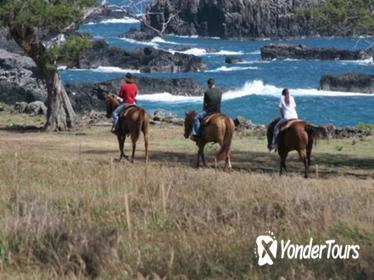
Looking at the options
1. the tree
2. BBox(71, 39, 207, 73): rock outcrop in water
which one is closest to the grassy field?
the tree

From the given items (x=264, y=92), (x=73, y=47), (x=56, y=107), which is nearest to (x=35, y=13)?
(x=73, y=47)

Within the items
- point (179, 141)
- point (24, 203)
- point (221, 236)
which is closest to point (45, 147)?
point (179, 141)

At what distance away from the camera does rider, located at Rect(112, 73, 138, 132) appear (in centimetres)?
2130

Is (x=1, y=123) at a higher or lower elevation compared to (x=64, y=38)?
lower

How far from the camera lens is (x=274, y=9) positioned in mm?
134625

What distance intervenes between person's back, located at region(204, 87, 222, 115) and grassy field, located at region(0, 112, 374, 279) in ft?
18.4

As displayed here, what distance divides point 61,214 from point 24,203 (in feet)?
2.04

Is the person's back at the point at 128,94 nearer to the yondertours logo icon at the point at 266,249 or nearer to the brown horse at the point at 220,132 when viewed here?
the brown horse at the point at 220,132

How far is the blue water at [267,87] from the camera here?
50000 mm

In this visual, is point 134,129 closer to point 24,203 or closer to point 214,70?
point 24,203

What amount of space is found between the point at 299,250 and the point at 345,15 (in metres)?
14.9

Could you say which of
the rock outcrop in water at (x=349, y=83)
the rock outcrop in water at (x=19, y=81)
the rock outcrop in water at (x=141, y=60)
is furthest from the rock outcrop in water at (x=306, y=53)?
the rock outcrop in water at (x=19, y=81)

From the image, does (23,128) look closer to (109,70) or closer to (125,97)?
(125,97)

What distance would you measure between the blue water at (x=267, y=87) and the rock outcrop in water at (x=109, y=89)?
136 centimetres
